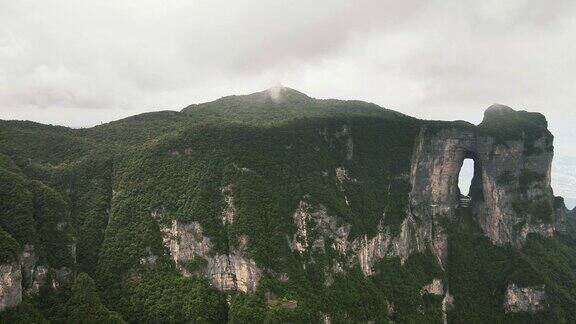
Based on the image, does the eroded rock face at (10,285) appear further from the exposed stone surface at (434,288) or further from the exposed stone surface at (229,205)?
the exposed stone surface at (434,288)

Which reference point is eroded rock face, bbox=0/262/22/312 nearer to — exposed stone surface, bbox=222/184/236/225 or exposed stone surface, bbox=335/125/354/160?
exposed stone surface, bbox=222/184/236/225

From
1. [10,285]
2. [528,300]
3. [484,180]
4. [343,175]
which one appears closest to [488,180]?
[484,180]

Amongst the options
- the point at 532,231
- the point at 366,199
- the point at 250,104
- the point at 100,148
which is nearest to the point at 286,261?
the point at 366,199

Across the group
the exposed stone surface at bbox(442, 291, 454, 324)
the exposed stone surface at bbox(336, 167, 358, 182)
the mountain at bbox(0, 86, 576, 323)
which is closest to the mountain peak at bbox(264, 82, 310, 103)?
the mountain at bbox(0, 86, 576, 323)

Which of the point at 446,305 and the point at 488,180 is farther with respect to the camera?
the point at 488,180

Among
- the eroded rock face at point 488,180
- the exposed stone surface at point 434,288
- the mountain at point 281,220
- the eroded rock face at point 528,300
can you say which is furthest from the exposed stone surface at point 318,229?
the eroded rock face at point 528,300

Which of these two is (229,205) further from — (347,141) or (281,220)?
(347,141)

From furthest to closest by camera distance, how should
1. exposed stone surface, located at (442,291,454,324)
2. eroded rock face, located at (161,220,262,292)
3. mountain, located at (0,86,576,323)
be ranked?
exposed stone surface, located at (442,291,454,324)
eroded rock face, located at (161,220,262,292)
mountain, located at (0,86,576,323)
